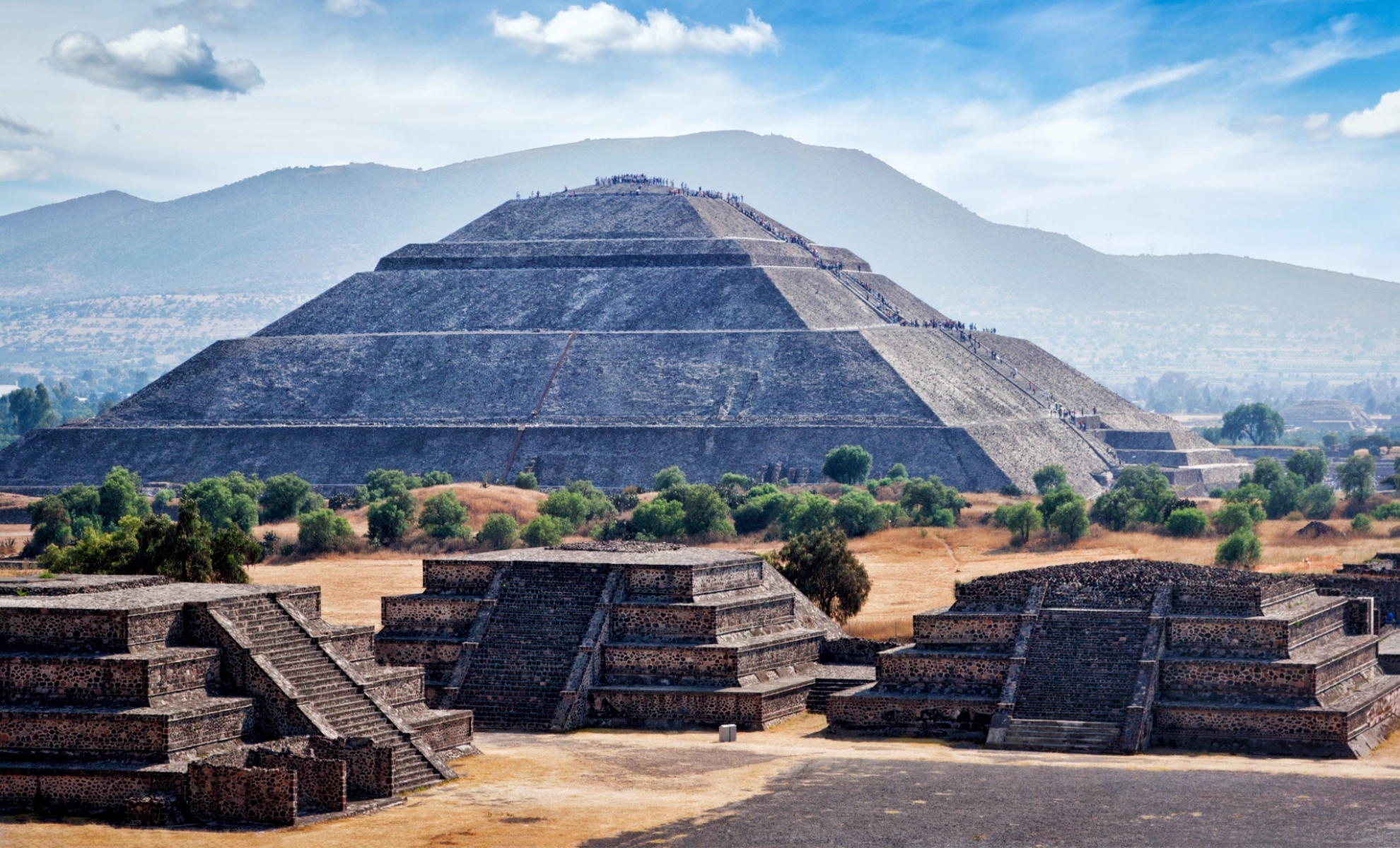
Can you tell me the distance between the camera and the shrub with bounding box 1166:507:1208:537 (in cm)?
8275

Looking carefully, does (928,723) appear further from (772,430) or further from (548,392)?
(548,392)

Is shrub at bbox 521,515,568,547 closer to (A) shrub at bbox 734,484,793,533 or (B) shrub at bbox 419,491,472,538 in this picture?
(B) shrub at bbox 419,491,472,538

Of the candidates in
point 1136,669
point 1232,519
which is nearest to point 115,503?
point 1232,519

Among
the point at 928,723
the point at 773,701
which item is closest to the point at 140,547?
the point at 773,701

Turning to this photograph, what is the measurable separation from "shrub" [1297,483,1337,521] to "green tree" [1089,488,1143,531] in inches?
429

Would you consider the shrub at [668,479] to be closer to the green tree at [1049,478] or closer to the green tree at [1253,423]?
the green tree at [1049,478]

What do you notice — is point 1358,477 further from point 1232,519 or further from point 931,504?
point 931,504

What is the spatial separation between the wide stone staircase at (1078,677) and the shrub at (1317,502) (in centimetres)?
5768

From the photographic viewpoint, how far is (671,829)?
30.9 meters

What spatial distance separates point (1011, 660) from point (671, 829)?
11.5 m

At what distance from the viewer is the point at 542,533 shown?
7744cm

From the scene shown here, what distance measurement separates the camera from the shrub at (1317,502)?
9656cm

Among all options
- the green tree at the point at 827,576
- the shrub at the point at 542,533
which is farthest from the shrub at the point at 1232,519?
the green tree at the point at 827,576

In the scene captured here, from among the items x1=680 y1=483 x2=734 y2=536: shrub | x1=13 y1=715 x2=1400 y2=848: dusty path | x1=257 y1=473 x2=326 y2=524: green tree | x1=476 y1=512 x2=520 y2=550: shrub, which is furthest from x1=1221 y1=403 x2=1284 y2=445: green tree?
x1=13 y1=715 x2=1400 y2=848: dusty path
